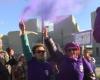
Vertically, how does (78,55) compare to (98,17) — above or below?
below

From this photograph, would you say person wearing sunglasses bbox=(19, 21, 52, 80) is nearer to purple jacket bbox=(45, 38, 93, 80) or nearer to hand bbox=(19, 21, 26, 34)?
hand bbox=(19, 21, 26, 34)

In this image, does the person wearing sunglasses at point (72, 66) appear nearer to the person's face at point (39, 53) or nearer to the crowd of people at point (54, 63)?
the crowd of people at point (54, 63)

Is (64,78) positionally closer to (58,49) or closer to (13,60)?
(58,49)

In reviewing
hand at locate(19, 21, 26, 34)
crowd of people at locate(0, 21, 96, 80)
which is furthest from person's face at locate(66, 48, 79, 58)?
hand at locate(19, 21, 26, 34)

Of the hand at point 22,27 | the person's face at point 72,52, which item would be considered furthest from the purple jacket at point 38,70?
the person's face at point 72,52

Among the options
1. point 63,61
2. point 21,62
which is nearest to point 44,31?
point 63,61

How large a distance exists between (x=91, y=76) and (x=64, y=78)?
37 cm

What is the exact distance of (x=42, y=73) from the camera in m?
6.61

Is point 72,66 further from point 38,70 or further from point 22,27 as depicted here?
point 22,27

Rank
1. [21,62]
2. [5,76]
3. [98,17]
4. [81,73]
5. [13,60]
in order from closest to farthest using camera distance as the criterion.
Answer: [98,17] → [81,73] → [5,76] → [21,62] → [13,60]

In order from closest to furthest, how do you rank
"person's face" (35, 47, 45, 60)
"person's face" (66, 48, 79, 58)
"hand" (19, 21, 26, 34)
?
"person's face" (66, 48, 79, 58) < "person's face" (35, 47, 45, 60) < "hand" (19, 21, 26, 34)

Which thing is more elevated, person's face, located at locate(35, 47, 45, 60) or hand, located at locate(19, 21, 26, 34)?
hand, located at locate(19, 21, 26, 34)

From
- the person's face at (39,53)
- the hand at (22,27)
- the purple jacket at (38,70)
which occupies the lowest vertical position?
the purple jacket at (38,70)

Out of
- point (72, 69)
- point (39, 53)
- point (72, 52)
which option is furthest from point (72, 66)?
point (39, 53)
